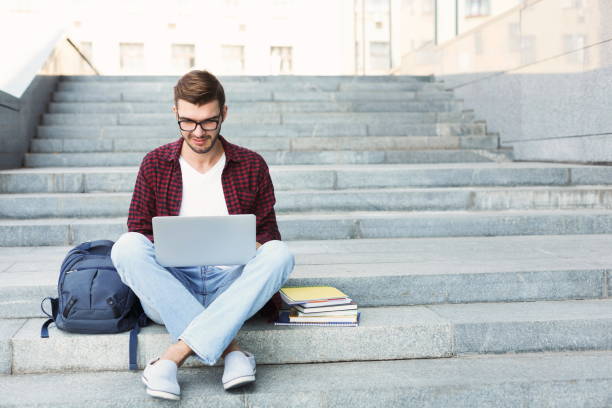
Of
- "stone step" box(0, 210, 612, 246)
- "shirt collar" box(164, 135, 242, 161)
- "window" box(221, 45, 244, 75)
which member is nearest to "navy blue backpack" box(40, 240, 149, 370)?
"shirt collar" box(164, 135, 242, 161)

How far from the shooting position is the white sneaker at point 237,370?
2523mm

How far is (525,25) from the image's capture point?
24.4 feet

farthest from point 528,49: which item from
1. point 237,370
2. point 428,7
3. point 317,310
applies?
point 237,370

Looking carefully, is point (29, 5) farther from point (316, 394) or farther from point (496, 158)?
point (316, 394)

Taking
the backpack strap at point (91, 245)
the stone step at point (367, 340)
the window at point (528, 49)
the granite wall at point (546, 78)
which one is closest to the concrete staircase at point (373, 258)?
the stone step at point (367, 340)

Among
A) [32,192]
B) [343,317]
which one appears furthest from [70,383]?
[32,192]

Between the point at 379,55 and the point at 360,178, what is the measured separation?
1061cm

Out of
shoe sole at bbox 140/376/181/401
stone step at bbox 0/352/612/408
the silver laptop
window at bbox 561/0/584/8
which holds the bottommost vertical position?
stone step at bbox 0/352/612/408

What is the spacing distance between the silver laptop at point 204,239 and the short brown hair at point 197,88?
56 cm

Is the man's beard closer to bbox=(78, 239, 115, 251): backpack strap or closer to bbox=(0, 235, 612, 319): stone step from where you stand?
bbox=(78, 239, 115, 251): backpack strap

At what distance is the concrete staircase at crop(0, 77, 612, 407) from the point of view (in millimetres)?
2688

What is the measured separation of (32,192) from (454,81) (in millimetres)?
6462

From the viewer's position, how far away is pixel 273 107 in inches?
315

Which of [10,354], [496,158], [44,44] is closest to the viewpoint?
[10,354]
